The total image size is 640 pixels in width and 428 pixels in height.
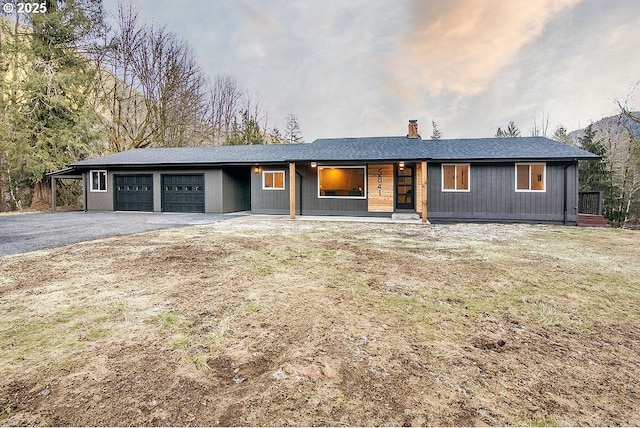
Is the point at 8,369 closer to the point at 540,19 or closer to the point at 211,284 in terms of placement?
the point at 211,284

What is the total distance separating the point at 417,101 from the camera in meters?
21.4

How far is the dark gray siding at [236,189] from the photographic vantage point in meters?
14.4

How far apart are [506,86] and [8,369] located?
22.4 m

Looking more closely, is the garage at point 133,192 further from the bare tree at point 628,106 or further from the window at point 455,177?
the bare tree at point 628,106

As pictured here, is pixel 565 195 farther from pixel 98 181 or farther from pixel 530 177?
pixel 98 181

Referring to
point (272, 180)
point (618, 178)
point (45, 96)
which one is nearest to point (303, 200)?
point (272, 180)

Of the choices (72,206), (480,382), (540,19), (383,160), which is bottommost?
(480,382)

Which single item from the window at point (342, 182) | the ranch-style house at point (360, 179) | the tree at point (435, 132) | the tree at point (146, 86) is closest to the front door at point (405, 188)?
the ranch-style house at point (360, 179)

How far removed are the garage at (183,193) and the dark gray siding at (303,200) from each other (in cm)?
276

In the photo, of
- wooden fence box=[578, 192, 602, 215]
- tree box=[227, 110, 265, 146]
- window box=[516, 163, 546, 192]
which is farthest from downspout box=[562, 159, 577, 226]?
tree box=[227, 110, 265, 146]

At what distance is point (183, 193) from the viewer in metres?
14.7

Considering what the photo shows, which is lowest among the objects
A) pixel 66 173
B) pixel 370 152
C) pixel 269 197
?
pixel 269 197

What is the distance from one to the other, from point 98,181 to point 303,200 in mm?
10532

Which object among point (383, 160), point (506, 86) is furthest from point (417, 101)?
point (383, 160)
